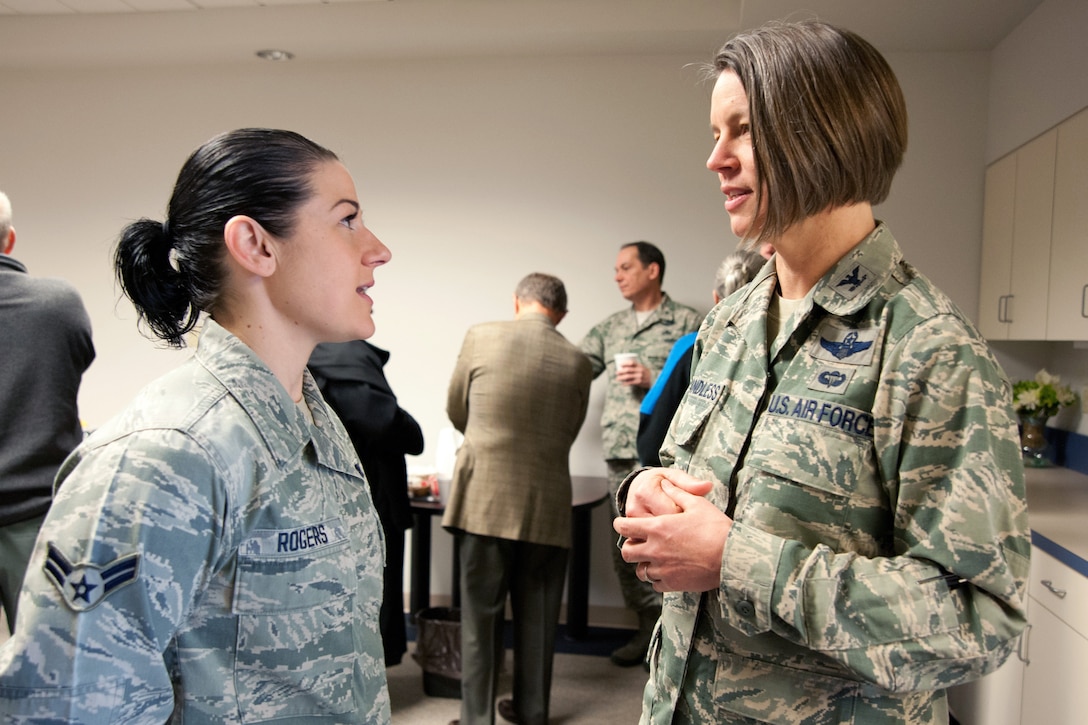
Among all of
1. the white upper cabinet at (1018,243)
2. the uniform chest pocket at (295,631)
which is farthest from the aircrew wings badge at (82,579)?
the white upper cabinet at (1018,243)

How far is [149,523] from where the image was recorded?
803 mm

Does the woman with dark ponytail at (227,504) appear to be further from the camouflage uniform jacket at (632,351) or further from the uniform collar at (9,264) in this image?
the camouflage uniform jacket at (632,351)

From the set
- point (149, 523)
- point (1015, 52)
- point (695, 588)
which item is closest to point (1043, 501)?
point (1015, 52)

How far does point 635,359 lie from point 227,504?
2.85m

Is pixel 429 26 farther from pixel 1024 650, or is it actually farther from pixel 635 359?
pixel 1024 650

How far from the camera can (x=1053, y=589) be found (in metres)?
2.18

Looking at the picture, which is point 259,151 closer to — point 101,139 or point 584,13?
point 584,13

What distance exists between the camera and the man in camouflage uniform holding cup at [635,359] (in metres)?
3.70

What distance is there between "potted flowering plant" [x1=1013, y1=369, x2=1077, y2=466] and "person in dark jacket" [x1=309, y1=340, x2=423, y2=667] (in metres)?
2.42

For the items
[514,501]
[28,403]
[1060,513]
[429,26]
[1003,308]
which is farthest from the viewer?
[429,26]

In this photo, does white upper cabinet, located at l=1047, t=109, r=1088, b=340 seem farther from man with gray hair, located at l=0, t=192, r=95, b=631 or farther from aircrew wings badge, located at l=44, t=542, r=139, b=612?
man with gray hair, located at l=0, t=192, r=95, b=631

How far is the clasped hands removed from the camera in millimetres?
954

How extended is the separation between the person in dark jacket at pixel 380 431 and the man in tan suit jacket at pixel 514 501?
207 millimetres

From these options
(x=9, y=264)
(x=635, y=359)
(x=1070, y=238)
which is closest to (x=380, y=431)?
(x=9, y=264)
